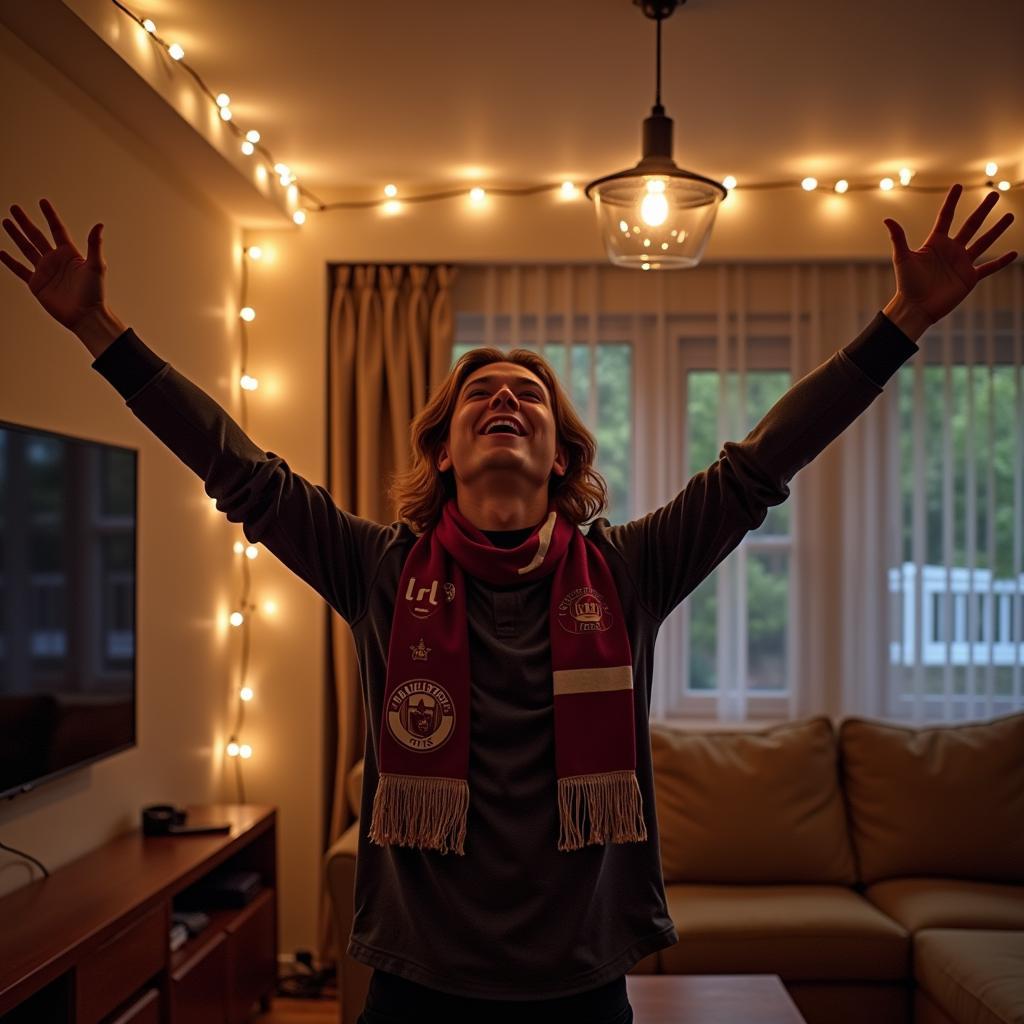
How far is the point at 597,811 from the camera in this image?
1.39 m

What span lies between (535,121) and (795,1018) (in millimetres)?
2538

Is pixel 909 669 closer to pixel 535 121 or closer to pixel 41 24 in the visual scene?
pixel 535 121

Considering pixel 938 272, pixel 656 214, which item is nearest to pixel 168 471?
pixel 656 214

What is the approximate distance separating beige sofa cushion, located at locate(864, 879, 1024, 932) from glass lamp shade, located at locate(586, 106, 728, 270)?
1.97 meters

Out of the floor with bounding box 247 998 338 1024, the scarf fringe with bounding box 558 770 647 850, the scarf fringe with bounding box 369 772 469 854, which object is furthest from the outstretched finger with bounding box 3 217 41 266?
the floor with bounding box 247 998 338 1024

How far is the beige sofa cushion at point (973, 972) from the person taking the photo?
272cm

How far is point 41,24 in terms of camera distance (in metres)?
2.53

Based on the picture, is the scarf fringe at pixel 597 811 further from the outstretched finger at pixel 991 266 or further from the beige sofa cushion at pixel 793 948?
the beige sofa cushion at pixel 793 948

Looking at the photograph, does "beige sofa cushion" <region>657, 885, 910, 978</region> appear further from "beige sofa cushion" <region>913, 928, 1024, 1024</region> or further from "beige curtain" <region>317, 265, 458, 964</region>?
"beige curtain" <region>317, 265, 458, 964</region>

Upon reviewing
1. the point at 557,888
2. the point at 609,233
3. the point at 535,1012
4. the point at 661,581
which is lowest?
the point at 535,1012

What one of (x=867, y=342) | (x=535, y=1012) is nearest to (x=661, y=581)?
(x=867, y=342)

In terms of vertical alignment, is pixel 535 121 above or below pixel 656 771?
above

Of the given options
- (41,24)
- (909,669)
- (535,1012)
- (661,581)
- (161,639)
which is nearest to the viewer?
(535,1012)

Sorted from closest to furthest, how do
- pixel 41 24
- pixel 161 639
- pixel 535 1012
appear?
pixel 535 1012, pixel 41 24, pixel 161 639
